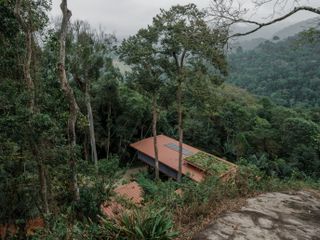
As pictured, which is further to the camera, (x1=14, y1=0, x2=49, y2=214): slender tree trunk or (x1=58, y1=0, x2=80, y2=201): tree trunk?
(x1=58, y1=0, x2=80, y2=201): tree trunk

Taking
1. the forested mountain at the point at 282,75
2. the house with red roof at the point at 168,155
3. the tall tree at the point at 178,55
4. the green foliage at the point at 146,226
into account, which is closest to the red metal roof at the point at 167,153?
the house with red roof at the point at 168,155

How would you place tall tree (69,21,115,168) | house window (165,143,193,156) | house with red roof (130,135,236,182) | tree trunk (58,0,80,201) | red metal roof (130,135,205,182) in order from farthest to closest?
house window (165,143,193,156) → house with red roof (130,135,236,182) → red metal roof (130,135,205,182) → tall tree (69,21,115,168) → tree trunk (58,0,80,201)

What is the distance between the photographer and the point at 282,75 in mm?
41438

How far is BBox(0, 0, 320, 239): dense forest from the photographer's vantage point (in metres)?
5.37

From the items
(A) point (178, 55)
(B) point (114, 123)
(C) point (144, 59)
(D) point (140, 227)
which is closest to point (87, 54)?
(C) point (144, 59)

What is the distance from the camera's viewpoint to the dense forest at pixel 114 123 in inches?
211

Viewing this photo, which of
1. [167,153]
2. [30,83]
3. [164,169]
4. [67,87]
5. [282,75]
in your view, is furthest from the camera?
[282,75]

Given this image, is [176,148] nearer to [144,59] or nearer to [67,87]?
[144,59]

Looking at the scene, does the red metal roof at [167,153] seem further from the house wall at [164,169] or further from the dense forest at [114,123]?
the dense forest at [114,123]

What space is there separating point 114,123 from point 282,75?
3097 cm

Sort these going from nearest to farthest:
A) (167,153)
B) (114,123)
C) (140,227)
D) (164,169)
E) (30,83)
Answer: (140,227), (30,83), (164,169), (167,153), (114,123)

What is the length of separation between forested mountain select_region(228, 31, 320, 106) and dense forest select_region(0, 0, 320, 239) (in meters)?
12.9

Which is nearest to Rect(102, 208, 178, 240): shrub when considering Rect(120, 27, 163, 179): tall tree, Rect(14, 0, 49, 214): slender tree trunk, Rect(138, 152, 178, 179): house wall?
Rect(14, 0, 49, 214): slender tree trunk

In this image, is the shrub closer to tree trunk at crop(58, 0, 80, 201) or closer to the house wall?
tree trunk at crop(58, 0, 80, 201)
